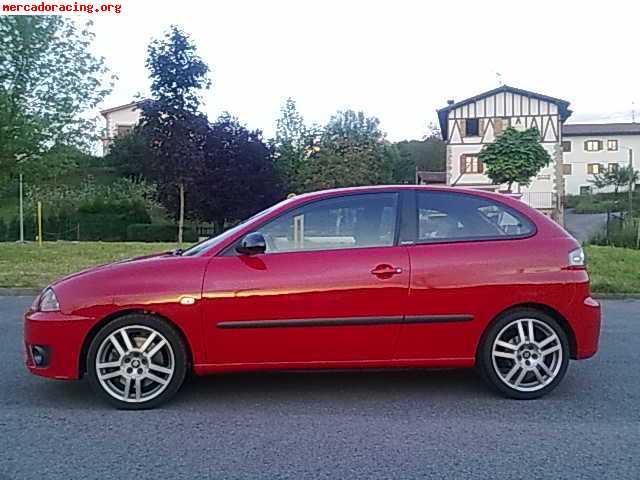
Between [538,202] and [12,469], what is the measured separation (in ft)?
147

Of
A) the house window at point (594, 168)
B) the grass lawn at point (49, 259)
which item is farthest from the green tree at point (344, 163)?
the grass lawn at point (49, 259)

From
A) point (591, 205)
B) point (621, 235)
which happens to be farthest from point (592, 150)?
point (621, 235)

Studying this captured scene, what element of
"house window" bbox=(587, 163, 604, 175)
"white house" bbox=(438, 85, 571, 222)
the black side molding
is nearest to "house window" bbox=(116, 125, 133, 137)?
"white house" bbox=(438, 85, 571, 222)

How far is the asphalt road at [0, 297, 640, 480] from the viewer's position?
3869 millimetres

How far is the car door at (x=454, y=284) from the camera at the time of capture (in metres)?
5.16

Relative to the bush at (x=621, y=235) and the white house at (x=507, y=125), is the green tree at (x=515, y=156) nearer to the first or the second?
the bush at (x=621, y=235)

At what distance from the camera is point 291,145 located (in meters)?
56.5

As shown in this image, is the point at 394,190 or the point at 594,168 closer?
the point at 394,190

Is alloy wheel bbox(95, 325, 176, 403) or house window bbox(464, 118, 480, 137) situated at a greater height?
house window bbox(464, 118, 480, 137)

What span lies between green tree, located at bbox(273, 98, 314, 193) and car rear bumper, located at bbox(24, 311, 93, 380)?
133ft

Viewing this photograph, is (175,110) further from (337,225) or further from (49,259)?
(337,225)

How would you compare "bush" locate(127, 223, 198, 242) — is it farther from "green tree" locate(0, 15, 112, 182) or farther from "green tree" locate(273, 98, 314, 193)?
"green tree" locate(0, 15, 112, 182)

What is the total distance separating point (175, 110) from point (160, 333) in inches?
924

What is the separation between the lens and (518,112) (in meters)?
46.7
